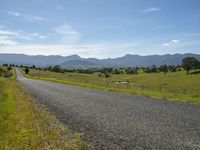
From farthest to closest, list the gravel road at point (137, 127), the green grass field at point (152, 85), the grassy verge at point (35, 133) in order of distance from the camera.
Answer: the green grass field at point (152, 85) < the grassy verge at point (35, 133) < the gravel road at point (137, 127)

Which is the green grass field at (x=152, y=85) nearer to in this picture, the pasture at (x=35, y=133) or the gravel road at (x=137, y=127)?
the gravel road at (x=137, y=127)

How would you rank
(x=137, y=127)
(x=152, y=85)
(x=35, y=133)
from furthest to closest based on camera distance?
(x=152, y=85)
(x=137, y=127)
(x=35, y=133)

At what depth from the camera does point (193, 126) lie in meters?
13.5

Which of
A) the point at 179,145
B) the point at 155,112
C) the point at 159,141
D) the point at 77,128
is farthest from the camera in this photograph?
the point at 155,112

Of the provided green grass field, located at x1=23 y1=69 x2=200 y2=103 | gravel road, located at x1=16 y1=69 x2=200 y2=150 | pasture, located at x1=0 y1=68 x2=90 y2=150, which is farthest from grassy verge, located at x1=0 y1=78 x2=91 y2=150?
green grass field, located at x1=23 y1=69 x2=200 y2=103

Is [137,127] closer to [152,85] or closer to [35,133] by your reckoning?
[35,133]

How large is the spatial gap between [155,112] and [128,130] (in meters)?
5.60

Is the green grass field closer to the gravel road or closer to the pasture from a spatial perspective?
the gravel road

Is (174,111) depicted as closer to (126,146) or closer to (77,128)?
(77,128)

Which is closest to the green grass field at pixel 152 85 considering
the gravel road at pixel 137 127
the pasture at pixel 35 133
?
the gravel road at pixel 137 127

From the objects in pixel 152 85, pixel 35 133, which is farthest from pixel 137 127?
pixel 152 85

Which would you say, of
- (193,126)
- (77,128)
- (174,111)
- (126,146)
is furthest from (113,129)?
(174,111)

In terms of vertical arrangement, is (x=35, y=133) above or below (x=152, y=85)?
above

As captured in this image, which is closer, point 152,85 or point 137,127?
point 137,127
